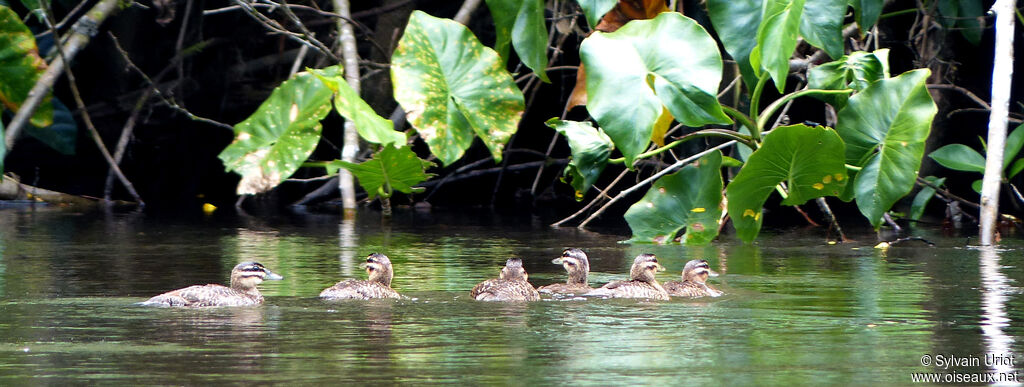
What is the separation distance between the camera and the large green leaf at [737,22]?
7.59m

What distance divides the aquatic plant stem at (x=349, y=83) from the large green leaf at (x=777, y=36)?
138 inches

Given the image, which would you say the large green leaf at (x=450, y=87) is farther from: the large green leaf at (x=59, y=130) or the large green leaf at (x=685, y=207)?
the large green leaf at (x=59, y=130)

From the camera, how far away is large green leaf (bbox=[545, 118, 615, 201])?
8125mm

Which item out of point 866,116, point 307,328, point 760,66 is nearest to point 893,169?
point 866,116

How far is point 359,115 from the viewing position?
883cm

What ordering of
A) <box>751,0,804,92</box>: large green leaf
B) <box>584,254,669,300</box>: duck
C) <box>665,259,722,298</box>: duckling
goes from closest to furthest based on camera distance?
<box>584,254,669,300</box>: duck < <box>665,259,722,298</box>: duckling < <box>751,0,804,92</box>: large green leaf

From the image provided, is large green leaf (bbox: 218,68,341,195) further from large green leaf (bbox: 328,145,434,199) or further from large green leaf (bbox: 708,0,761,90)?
large green leaf (bbox: 708,0,761,90)

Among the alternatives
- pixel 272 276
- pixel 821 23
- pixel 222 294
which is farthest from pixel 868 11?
pixel 222 294

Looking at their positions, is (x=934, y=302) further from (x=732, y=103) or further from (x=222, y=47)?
(x=222, y=47)

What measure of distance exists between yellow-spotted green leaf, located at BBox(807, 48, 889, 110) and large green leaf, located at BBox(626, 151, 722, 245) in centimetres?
68

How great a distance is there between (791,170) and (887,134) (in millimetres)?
520

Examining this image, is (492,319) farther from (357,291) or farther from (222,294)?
(222,294)

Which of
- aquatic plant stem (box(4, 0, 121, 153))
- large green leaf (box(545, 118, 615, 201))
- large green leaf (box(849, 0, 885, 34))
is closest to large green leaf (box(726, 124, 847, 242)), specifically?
large green leaf (box(545, 118, 615, 201))

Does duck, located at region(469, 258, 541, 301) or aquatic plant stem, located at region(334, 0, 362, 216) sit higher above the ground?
aquatic plant stem, located at region(334, 0, 362, 216)
